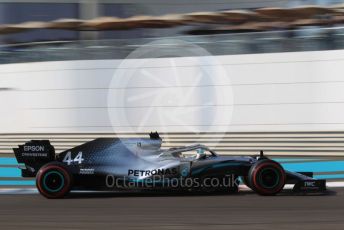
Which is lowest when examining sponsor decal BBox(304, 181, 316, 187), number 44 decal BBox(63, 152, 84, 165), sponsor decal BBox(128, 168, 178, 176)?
sponsor decal BBox(304, 181, 316, 187)

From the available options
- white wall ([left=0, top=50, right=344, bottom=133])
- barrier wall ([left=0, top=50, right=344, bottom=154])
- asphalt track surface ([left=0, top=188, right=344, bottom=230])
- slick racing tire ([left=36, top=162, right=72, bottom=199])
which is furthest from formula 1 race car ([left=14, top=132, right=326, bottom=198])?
white wall ([left=0, top=50, right=344, bottom=133])

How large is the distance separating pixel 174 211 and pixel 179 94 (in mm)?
8955

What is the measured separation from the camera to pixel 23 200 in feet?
25.1

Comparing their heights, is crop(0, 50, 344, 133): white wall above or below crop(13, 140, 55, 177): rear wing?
above

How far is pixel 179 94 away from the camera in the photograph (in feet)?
49.6

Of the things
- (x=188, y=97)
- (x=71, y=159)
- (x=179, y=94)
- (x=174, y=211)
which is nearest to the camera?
(x=174, y=211)

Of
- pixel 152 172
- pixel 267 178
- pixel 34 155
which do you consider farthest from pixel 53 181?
pixel 267 178

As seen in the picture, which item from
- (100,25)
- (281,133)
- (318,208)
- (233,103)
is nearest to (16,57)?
(100,25)

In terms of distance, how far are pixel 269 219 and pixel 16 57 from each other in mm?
12143

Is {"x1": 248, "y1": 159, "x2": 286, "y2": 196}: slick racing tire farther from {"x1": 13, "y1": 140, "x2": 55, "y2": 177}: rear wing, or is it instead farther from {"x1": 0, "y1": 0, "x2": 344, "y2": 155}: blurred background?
{"x1": 0, "y1": 0, "x2": 344, "y2": 155}: blurred background

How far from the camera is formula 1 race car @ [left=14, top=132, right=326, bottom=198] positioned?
7.55 m

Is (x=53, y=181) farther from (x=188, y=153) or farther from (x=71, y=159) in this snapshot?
(x=188, y=153)

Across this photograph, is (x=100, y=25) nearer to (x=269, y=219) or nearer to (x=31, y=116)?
(x=31, y=116)

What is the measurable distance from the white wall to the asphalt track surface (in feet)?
22.2
